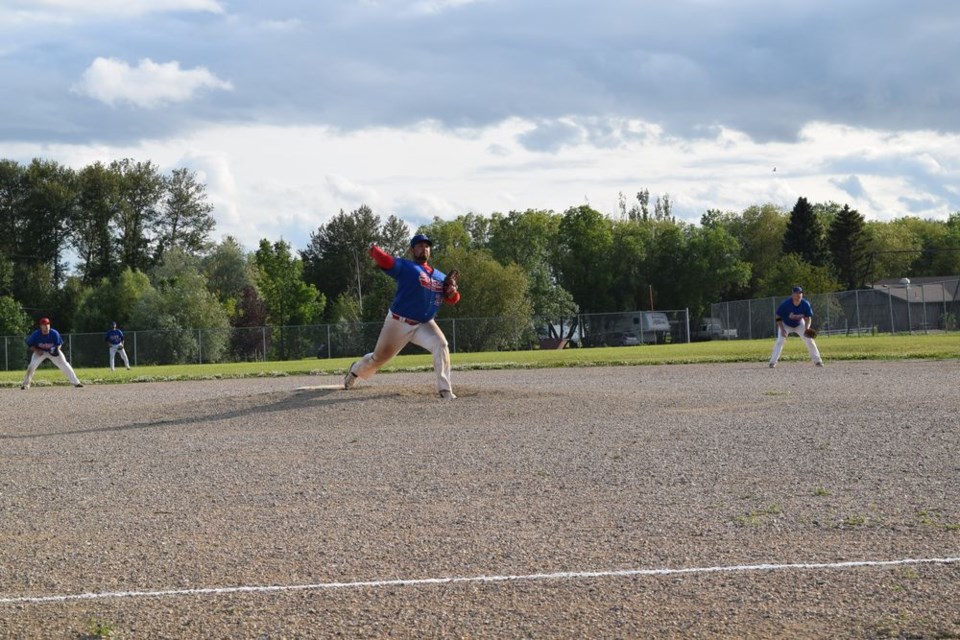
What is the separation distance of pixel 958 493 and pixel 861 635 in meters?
3.76

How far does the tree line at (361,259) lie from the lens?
246 ft

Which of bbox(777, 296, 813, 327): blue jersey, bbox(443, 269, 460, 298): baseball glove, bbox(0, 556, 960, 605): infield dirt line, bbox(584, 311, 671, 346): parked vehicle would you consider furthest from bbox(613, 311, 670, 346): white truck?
bbox(0, 556, 960, 605): infield dirt line

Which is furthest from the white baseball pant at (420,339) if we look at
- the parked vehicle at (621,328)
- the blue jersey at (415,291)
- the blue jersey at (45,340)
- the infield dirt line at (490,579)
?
the parked vehicle at (621,328)

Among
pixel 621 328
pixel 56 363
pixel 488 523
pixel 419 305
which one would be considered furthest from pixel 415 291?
pixel 621 328


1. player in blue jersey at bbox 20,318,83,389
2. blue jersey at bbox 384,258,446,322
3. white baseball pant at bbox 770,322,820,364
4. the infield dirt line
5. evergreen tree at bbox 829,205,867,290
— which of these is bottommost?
the infield dirt line

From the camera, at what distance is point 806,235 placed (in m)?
93.6

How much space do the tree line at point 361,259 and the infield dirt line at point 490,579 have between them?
6224 cm

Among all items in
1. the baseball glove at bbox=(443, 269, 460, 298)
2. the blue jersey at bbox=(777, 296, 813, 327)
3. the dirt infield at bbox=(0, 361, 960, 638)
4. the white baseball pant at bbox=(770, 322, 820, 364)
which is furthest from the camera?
the blue jersey at bbox=(777, 296, 813, 327)

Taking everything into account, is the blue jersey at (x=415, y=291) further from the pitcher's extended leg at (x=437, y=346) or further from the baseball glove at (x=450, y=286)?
the pitcher's extended leg at (x=437, y=346)

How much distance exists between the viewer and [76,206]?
83938mm

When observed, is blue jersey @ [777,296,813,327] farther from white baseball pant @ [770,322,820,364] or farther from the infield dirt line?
the infield dirt line

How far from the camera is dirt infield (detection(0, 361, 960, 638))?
557cm

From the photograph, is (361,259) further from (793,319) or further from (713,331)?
(793,319)

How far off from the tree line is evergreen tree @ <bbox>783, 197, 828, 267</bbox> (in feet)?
0.39
